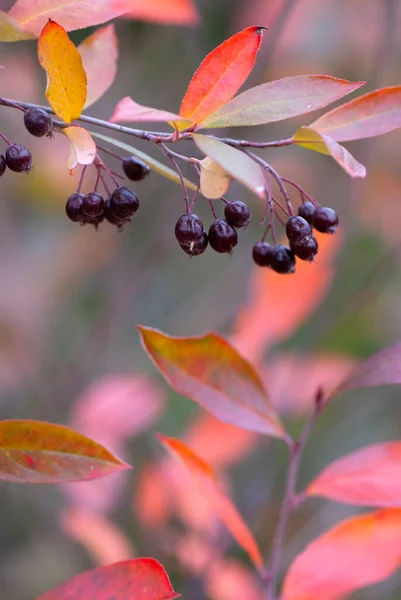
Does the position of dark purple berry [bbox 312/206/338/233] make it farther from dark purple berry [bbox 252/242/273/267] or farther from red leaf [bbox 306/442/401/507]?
red leaf [bbox 306/442/401/507]

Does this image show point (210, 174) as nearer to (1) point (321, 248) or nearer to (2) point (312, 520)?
(1) point (321, 248)

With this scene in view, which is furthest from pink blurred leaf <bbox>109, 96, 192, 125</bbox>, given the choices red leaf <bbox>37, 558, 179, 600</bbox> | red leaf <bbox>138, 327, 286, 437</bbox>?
red leaf <bbox>37, 558, 179, 600</bbox>

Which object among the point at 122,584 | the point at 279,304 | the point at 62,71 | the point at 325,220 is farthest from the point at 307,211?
the point at 279,304

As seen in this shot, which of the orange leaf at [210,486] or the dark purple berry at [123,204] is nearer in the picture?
the dark purple berry at [123,204]

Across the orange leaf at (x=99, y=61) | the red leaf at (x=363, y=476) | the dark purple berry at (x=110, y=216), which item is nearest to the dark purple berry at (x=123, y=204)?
the dark purple berry at (x=110, y=216)

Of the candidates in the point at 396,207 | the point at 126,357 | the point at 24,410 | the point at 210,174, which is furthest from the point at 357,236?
the point at 210,174

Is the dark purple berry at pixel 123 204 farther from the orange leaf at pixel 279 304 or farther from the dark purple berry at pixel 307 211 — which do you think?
the orange leaf at pixel 279 304
